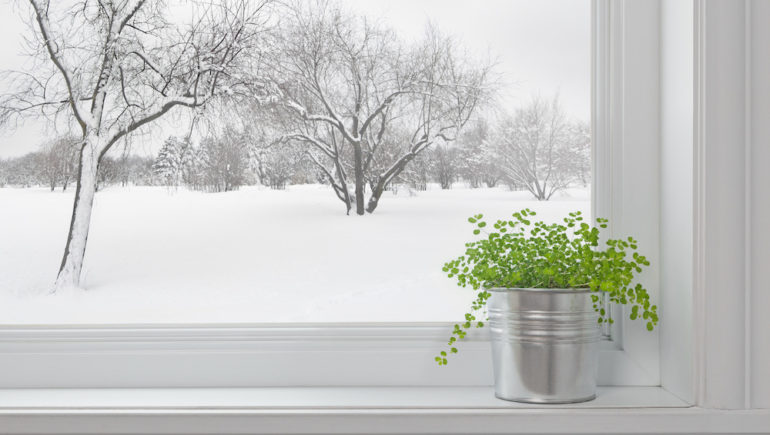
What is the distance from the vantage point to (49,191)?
1375 mm

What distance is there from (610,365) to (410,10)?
2.70 feet

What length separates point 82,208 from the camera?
138 centimetres

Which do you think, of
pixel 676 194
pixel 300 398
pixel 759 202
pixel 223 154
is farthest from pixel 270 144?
pixel 759 202

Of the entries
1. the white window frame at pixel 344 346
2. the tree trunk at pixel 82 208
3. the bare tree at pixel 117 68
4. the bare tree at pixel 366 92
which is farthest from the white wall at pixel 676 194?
the tree trunk at pixel 82 208

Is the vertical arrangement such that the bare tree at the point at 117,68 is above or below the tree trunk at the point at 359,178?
above

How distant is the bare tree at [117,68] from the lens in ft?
4.55

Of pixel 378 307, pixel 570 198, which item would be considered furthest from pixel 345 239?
pixel 570 198

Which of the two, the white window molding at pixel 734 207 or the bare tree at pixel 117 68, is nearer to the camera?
the white window molding at pixel 734 207

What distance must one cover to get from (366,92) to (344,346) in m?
0.53

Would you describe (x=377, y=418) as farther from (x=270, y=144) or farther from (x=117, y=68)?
(x=117, y=68)

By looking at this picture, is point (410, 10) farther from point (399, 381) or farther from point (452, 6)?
point (399, 381)

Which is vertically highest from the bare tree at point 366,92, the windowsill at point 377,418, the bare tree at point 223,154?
the bare tree at point 366,92

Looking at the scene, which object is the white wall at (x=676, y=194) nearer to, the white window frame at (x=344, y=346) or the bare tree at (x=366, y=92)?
the white window frame at (x=344, y=346)

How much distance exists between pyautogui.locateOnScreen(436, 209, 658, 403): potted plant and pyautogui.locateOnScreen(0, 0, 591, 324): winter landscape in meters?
0.19
